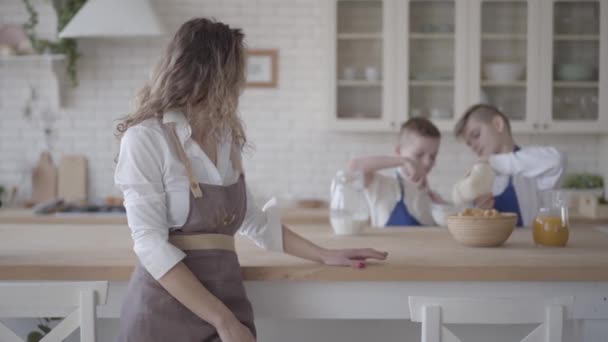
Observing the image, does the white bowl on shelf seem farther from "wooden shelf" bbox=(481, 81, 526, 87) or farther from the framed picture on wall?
the framed picture on wall

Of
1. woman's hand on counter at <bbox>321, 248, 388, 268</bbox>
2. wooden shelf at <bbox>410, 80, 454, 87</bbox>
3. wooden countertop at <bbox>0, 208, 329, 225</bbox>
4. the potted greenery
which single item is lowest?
wooden countertop at <bbox>0, 208, 329, 225</bbox>

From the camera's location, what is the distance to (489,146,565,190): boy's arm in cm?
312

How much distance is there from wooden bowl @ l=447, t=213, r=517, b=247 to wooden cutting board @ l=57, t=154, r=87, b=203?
332 cm

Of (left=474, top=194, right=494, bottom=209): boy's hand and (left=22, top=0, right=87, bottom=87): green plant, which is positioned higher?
(left=22, top=0, right=87, bottom=87): green plant

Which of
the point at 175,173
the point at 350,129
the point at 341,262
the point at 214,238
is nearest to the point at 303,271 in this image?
the point at 341,262

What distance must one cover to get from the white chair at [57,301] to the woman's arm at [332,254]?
62 cm

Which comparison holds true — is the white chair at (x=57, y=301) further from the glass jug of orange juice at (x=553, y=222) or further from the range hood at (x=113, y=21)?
the range hood at (x=113, y=21)

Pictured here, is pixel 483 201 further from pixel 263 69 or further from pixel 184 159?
pixel 263 69

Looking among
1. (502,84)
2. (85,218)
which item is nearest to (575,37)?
A: (502,84)

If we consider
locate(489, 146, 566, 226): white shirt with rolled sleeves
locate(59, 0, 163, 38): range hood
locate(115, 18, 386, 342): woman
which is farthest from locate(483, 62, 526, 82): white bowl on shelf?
locate(115, 18, 386, 342): woman

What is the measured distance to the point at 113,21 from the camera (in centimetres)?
419

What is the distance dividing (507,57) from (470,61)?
280 mm

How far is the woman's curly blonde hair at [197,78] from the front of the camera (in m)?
1.68

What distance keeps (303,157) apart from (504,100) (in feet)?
4.76
